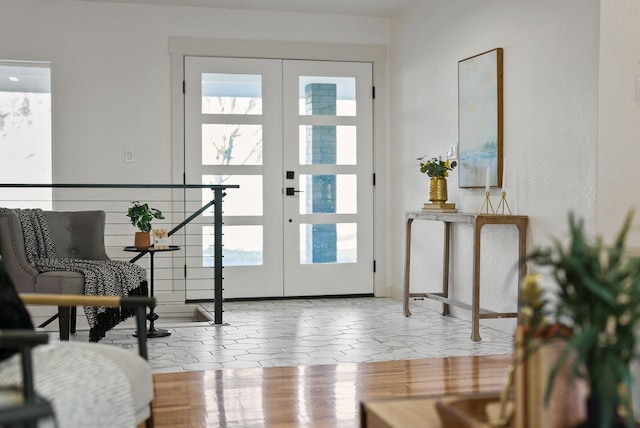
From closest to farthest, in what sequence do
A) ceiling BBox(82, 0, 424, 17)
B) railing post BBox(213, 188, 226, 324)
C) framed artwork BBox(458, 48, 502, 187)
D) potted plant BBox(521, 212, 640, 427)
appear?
potted plant BBox(521, 212, 640, 427) < framed artwork BBox(458, 48, 502, 187) < railing post BBox(213, 188, 226, 324) < ceiling BBox(82, 0, 424, 17)

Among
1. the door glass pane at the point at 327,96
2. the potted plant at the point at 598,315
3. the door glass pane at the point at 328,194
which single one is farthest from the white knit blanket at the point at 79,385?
the door glass pane at the point at 327,96

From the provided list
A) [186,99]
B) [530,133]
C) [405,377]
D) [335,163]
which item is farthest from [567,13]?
[186,99]

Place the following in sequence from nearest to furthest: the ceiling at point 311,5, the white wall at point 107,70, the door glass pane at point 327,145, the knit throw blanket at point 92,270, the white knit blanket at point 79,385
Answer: the white knit blanket at point 79,385, the knit throw blanket at point 92,270, the white wall at point 107,70, the ceiling at point 311,5, the door glass pane at point 327,145

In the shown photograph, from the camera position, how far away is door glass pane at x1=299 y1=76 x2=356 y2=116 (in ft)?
23.8

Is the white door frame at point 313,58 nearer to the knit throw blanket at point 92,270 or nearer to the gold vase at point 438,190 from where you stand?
the gold vase at point 438,190

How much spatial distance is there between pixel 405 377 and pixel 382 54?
4.07 m

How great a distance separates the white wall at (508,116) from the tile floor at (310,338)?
421mm

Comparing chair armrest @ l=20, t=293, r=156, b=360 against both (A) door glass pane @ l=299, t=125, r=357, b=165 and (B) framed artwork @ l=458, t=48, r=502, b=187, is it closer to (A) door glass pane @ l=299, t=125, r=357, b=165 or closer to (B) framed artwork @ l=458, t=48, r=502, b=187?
A: (B) framed artwork @ l=458, t=48, r=502, b=187

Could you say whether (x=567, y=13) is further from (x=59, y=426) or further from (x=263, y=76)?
(x=59, y=426)

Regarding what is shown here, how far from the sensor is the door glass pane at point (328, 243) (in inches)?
288

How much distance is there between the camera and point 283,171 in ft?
23.7

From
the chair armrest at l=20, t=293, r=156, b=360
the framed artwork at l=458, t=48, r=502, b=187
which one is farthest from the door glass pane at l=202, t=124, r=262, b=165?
the chair armrest at l=20, t=293, r=156, b=360

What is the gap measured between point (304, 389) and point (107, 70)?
13.3 feet

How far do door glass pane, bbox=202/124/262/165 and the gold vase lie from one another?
1.84m
